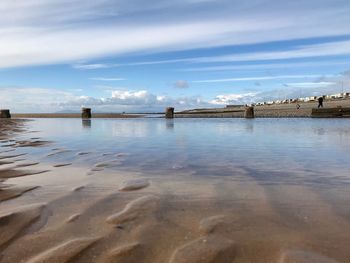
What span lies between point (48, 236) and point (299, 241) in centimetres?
209

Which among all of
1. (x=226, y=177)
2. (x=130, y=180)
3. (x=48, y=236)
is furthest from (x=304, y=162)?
(x=48, y=236)

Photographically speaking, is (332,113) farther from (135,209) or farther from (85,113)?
(135,209)

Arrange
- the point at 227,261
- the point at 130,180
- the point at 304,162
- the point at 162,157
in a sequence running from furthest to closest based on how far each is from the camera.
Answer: the point at 162,157 < the point at 304,162 < the point at 130,180 < the point at 227,261

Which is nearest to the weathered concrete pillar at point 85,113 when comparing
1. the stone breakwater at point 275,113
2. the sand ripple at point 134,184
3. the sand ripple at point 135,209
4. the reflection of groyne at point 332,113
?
the stone breakwater at point 275,113

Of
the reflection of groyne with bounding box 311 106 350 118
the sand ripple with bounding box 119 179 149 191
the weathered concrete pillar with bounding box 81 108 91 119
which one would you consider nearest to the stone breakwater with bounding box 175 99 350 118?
the reflection of groyne with bounding box 311 106 350 118

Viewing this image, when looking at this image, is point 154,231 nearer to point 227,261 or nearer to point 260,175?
point 227,261

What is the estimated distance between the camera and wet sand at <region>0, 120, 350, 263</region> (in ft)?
9.64

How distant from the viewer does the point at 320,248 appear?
2.99m

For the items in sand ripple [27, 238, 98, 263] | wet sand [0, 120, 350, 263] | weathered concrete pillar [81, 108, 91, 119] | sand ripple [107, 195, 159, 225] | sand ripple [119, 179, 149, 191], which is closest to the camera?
Result: sand ripple [27, 238, 98, 263]

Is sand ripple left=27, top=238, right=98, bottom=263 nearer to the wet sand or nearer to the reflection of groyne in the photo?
the wet sand

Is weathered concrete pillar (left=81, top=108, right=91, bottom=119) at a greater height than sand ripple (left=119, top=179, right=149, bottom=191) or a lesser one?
lesser

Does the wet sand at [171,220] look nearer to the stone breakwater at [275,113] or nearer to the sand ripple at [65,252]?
the sand ripple at [65,252]

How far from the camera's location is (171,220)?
3.74m

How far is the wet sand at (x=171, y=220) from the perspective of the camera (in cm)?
294
